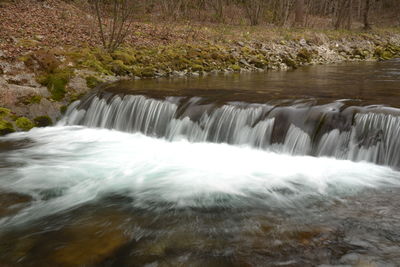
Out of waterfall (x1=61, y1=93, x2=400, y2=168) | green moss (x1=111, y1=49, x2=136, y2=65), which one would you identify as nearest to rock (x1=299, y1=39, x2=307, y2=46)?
green moss (x1=111, y1=49, x2=136, y2=65)

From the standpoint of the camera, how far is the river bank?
923cm

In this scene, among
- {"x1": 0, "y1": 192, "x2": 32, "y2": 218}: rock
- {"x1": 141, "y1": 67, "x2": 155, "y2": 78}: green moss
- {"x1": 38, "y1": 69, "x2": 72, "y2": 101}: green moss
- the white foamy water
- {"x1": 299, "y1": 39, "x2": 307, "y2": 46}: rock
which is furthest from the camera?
{"x1": 299, "y1": 39, "x2": 307, "y2": 46}: rock

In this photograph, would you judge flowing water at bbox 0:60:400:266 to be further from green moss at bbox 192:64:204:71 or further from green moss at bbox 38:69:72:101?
green moss at bbox 192:64:204:71

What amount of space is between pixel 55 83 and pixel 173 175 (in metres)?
5.74

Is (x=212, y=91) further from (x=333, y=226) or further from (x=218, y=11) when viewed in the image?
(x=218, y=11)

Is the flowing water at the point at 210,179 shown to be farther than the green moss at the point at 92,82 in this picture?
No

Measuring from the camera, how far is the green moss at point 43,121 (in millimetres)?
8984

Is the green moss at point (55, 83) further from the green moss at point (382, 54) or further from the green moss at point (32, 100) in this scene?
the green moss at point (382, 54)

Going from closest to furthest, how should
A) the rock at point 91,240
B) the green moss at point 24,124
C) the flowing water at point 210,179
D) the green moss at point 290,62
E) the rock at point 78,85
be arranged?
the rock at point 91,240 → the flowing water at point 210,179 → the green moss at point 24,124 → the rock at point 78,85 → the green moss at point 290,62

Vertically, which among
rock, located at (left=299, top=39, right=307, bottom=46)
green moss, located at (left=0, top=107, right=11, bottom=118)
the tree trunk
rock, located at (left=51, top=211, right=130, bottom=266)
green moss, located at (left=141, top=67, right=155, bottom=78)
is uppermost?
the tree trunk

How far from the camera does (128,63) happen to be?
12633 mm

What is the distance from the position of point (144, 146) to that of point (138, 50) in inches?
289

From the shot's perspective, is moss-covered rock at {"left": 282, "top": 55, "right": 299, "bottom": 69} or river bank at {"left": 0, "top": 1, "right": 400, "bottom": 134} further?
moss-covered rock at {"left": 282, "top": 55, "right": 299, "bottom": 69}

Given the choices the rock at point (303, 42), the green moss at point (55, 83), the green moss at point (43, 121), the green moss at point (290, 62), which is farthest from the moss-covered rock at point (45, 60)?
the rock at point (303, 42)
